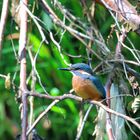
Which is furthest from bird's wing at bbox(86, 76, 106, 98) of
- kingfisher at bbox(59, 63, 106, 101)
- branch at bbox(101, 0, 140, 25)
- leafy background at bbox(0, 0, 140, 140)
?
leafy background at bbox(0, 0, 140, 140)

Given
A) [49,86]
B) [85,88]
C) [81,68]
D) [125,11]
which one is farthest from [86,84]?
[49,86]

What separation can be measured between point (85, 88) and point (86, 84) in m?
0.03

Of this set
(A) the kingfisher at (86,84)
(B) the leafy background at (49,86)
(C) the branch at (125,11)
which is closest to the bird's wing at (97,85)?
(A) the kingfisher at (86,84)

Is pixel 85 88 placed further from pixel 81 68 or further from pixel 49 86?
pixel 49 86

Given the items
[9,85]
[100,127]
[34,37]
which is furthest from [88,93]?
[34,37]

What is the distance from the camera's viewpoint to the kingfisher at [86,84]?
2.98 m

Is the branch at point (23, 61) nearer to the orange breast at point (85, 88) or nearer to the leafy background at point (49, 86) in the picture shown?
the orange breast at point (85, 88)

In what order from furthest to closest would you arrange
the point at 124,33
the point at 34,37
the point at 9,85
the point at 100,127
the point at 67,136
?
the point at 67,136
the point at 34,37
the point at 124,33
the point at 100,127
the point at 9,85

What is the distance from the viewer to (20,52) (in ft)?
8.98

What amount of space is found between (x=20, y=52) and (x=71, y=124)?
1.64m

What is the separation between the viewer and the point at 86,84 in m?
3.07

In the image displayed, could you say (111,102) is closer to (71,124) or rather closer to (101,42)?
(101,42)

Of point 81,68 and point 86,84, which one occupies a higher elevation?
point 81,68

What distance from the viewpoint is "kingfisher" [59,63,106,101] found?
9.77 feet
